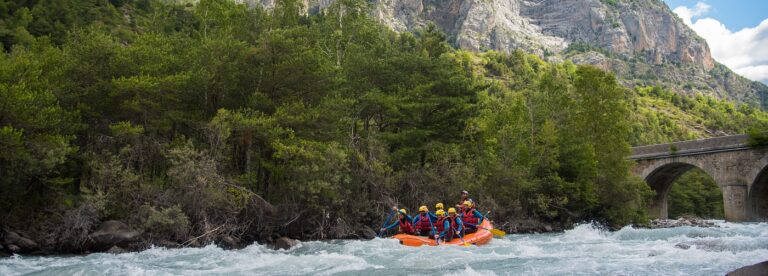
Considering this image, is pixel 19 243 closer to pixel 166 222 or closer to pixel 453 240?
pixel 166 222

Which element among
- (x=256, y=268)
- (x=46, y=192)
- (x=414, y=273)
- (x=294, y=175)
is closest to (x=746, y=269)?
(x=414, y=273)

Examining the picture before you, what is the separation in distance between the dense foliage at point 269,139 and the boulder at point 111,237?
0.32 m

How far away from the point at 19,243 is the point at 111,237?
225 centimetres

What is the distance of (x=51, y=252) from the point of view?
572 inches

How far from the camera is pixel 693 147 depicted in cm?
3359

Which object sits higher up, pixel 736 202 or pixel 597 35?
pixel 597 35

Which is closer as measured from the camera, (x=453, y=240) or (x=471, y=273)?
(x=471, y=273)

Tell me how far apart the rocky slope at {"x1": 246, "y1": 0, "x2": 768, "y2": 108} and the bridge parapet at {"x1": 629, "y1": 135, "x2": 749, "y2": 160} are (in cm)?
11178

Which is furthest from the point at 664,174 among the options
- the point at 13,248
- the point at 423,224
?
the point at 13,248

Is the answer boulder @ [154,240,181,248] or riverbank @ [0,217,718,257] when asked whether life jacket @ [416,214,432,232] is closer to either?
riverbank @ [0,217,718,257]

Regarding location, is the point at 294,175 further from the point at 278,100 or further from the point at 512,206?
the point at 512,206

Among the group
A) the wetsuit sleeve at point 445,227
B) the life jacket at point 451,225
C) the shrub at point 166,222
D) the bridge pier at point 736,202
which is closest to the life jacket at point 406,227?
the life jacket at point 451,225

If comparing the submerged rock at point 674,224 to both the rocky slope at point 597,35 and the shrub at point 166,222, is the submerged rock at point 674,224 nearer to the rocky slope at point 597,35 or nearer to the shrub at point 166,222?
the shrub at point 166,222

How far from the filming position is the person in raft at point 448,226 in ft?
52.7
